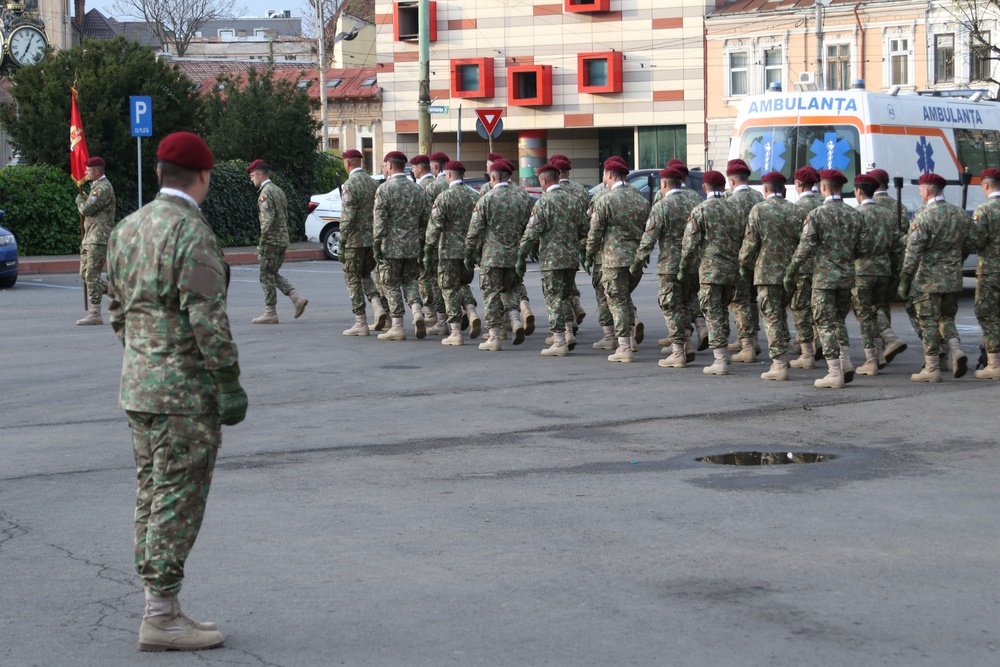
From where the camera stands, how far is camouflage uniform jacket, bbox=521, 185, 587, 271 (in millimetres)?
14219

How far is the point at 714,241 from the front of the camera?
1299 centimetres

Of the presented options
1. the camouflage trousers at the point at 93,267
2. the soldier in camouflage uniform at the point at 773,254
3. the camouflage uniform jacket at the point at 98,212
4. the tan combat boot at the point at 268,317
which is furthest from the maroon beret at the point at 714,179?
Result: the camouflage trousers at the point at 93,267

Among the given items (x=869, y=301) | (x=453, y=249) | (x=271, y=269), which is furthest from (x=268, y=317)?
(x=869, y=301)

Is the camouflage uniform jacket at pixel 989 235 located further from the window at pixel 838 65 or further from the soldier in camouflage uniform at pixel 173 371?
the window at pixel 838 65

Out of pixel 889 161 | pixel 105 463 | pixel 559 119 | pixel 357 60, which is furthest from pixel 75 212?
pixel 357 60

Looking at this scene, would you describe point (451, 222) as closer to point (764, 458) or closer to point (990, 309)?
point (990, 309)

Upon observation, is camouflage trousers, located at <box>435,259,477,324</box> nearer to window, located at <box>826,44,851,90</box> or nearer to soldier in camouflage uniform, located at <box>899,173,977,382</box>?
soldier in camouflage uniform, located at <box>899,173,977,382</box>

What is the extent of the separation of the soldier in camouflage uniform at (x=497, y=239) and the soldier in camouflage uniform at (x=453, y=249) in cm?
44

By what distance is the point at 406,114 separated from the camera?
64.9 m

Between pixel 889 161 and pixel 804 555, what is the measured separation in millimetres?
13014

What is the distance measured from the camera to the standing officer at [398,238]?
1549 cm

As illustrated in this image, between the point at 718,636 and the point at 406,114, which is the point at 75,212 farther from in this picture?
the point at 406,114

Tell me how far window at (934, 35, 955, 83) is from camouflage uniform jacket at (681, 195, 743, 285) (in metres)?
41.3

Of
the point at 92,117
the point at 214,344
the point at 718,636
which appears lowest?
the point at 718,636
